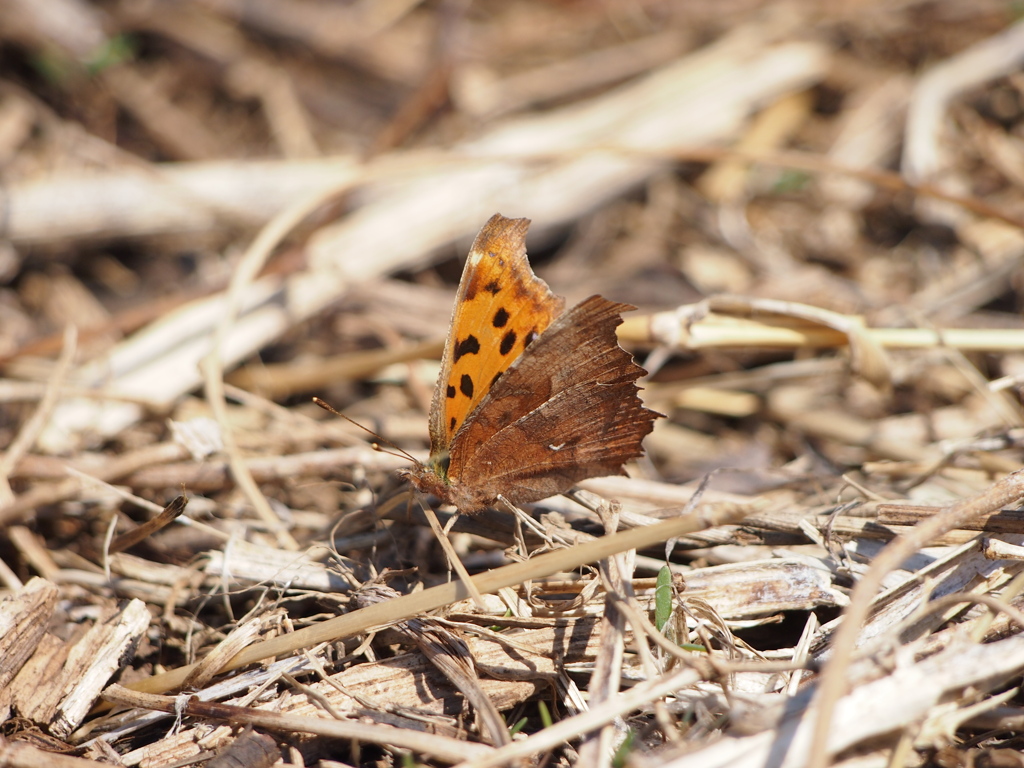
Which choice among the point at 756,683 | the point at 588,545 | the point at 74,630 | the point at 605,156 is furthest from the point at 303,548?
the point at 605,156

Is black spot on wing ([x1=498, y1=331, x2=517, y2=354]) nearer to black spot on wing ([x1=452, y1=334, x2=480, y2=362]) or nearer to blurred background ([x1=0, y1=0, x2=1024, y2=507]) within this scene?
black spot on wing ([x1=452, y1=334, x2=480, y2=362])

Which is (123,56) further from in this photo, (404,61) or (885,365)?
(885,365)

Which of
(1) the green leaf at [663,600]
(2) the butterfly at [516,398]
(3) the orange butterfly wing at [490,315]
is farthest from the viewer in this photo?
(3) the orange butterfly wing at [490,315]

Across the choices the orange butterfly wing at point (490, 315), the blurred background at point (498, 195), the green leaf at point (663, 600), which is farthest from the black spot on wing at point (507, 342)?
the blurred background at point (498, 195)

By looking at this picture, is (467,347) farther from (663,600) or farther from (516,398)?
(663,600)

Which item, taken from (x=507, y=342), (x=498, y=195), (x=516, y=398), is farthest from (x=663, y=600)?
(x=498, y=195)

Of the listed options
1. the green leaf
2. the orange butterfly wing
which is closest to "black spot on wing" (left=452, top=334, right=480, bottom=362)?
the orange butterfly wing

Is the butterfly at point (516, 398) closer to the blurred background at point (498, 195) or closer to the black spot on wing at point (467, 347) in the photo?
the black spot on wing at point (467, 347)
